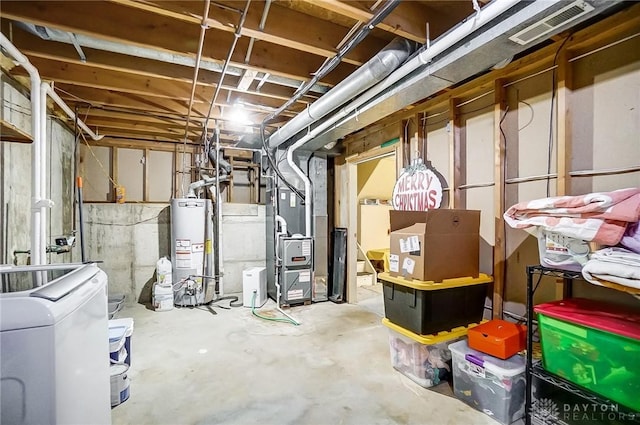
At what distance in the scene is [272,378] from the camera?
236cm

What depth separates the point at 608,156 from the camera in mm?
1817

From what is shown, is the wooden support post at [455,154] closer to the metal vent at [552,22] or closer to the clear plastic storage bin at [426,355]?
the metal vent at [552,22]

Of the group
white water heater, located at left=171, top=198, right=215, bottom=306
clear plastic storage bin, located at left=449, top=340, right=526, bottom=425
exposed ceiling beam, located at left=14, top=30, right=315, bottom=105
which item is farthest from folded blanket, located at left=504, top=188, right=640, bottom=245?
white water heater, located at left=171, top=198, right=215, bottom=306

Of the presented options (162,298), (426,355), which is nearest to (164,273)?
(162,298)

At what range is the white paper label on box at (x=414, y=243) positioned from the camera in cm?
219

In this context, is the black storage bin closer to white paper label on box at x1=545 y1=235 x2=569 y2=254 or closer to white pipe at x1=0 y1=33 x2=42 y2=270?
white paper label on box at x1=545 y1=235 x2=569 y2=254

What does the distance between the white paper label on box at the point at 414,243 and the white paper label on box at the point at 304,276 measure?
234 cm

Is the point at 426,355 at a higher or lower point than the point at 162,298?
higher

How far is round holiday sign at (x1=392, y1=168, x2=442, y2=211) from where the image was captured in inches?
113

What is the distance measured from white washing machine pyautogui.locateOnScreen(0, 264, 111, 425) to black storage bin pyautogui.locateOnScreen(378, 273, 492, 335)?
72.6 inches

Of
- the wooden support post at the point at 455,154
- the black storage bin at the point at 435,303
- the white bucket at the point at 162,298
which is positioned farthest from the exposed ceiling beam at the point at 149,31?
the white bucket at the point at 162,298

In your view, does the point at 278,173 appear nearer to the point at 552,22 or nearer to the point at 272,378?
the point at 272,378

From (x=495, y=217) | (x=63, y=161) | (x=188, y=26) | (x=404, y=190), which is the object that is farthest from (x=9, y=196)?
(x=495, y=217)

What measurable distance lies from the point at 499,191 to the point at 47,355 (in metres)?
2.66
